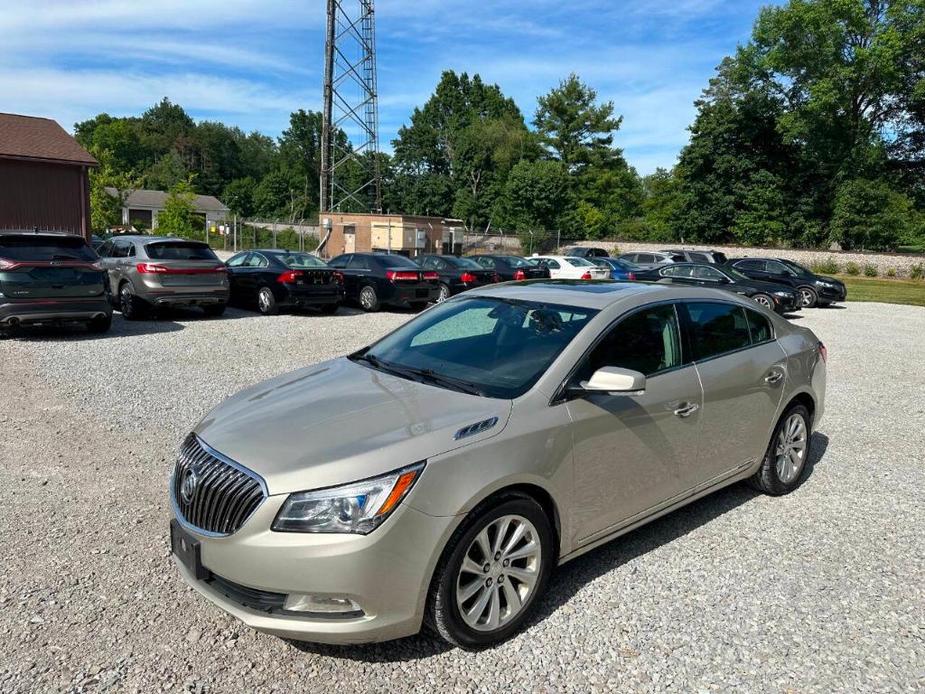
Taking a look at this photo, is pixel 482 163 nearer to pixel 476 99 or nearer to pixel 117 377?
pixel 476 99

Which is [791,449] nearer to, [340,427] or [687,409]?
[687,409]

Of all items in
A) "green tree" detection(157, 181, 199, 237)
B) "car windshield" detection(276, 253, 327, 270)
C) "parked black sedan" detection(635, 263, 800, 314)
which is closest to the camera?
"car windshield" detection(276, 253, 327, 270)

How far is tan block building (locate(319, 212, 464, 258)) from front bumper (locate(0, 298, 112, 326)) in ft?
93.0

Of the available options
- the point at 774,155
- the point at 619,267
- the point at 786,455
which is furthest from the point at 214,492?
the point at 774,155

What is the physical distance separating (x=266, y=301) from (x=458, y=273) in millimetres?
6376

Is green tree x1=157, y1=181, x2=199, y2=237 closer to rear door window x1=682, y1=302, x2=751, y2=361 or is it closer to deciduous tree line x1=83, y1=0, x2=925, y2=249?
deciduous tree line x1=83, y1=0, x2=925, y2=249

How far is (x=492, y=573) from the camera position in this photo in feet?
9.74

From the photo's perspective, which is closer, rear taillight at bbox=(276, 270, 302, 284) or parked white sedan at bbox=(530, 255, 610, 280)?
rear taillight at bbox=(276, 270, 302, 284)

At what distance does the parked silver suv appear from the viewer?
487 inches

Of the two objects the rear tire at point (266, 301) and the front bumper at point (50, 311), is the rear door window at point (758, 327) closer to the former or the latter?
the front bumper at point (50, 311)

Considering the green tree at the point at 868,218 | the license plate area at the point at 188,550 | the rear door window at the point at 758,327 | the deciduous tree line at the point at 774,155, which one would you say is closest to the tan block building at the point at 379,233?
the deciduous tree line at the point at 774,155

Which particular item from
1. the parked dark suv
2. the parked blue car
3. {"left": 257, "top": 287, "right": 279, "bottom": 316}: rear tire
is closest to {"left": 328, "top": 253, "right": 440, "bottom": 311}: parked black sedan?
{"left": 257, "top": 287, "right": 279, "bottom": 316}: rear tire

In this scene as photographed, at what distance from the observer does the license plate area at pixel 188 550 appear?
2861 mm

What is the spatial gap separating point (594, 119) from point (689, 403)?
62.3 m
